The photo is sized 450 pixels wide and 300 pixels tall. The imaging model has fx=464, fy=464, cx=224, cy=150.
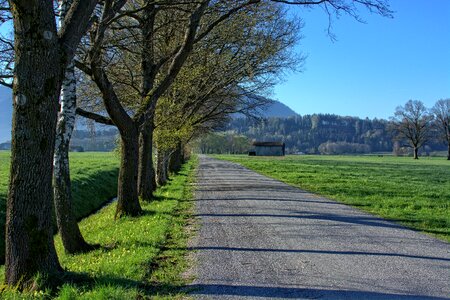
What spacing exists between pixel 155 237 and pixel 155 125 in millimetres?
8998

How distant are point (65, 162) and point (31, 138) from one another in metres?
2.61

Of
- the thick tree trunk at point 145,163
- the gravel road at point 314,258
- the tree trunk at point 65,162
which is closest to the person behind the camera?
the gravel road at point 314,258

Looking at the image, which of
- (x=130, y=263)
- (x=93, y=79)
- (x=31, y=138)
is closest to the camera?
(x=31, y=138)

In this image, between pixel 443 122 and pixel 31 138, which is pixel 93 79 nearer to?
pixel 31 138

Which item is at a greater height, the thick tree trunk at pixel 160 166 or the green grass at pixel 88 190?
the thick tree trunk at pixel 160 166

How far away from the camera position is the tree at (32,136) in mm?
6109

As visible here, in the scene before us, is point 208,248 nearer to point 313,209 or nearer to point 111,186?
point 313,209

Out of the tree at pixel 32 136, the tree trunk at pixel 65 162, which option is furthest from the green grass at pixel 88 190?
the tree at pixel 32 136

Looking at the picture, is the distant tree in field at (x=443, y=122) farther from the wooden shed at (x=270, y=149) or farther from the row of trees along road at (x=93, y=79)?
the row of trees along road at (x=93, y=79)

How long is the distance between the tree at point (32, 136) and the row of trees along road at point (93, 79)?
0.01m

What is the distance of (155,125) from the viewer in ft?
60.5

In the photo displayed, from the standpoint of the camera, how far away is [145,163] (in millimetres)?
17422

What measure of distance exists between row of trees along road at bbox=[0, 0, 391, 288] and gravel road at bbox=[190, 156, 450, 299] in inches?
95.5

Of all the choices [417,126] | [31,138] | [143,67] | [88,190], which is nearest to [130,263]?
[31,138]
